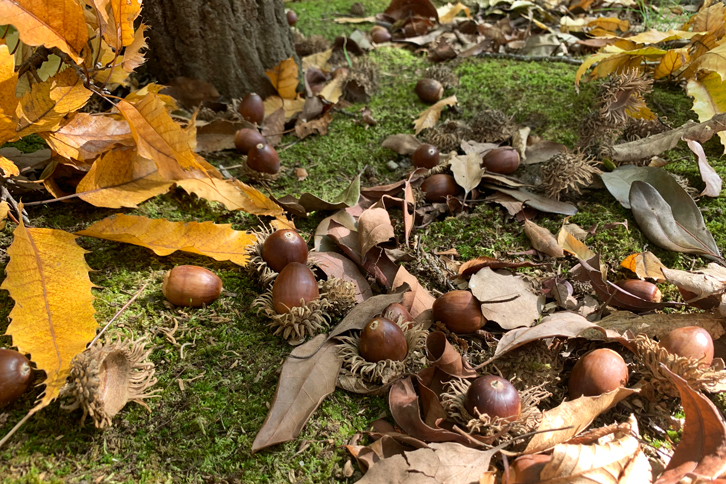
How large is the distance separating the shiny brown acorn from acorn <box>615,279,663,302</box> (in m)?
1.06

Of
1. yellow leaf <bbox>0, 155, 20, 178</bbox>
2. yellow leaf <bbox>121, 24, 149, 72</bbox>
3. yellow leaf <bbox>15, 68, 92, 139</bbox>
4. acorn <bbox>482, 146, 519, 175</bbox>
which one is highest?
yellow leaf <bbox>121, 24, 149, 72</bbox>

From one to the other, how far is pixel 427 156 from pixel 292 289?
994mm

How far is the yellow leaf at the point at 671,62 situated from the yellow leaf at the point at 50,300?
2.62 metres

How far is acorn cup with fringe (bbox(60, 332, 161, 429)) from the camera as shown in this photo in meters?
1.19

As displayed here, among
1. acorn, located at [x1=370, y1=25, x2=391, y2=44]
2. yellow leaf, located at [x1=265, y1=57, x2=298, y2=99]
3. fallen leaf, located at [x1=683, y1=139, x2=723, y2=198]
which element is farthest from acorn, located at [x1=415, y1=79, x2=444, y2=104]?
fallen leaf, located at [x1=683, y1=139, x2=723, y2=198]

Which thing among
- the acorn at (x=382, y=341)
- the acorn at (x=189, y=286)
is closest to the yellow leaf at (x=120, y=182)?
the acorn at (x=189, y=286)

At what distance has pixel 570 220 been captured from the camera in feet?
6.48

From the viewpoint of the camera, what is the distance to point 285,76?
2.60m

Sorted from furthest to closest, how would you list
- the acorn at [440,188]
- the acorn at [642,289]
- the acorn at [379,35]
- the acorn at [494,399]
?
the acorn at [379,35], the acorn at [440,188], the acorn at [642,289], the acorn at [494,399]

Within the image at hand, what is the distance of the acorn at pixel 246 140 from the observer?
2.31m

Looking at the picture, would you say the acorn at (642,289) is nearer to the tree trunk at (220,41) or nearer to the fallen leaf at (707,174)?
the fallen leaf at (707,174)

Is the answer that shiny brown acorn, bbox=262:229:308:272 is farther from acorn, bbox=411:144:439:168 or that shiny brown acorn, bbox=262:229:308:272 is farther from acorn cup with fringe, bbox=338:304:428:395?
acorn, bbox=411:144:439:168

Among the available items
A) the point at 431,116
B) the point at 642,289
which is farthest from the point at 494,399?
the point at 431,116

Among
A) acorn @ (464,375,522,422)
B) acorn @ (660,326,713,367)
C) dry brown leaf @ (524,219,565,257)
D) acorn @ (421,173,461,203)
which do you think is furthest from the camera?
acorn @ (421,173,461,203)
